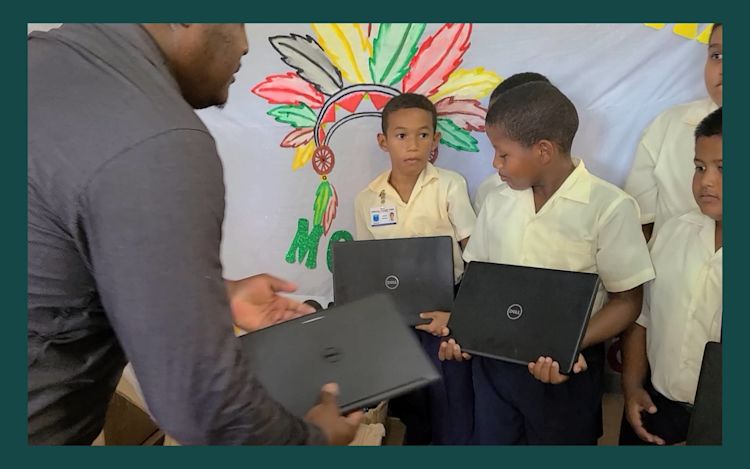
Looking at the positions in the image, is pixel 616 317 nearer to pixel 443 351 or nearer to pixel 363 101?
pixel 443 351

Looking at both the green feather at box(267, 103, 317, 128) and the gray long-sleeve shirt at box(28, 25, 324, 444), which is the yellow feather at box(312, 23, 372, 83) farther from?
the gray long-sleeve shirt at box(28, 25, 324, 444)

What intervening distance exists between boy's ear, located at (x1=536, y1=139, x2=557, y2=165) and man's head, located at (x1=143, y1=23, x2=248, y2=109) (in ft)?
1.59

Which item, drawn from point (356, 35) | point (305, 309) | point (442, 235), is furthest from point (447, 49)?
point (305, 309)

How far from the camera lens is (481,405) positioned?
910 mm

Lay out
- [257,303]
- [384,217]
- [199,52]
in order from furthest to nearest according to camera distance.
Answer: [384,217] → [257,303] → [199,52]

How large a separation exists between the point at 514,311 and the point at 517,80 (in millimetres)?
367

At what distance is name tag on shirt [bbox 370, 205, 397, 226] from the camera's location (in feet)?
3.12

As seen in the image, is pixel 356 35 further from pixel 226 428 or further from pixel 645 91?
pixel 226 428

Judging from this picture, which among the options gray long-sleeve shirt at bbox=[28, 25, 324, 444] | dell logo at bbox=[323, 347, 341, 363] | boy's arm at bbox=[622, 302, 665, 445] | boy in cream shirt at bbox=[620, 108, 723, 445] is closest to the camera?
gray long-sleeve shirt at bbox=[28, 25, 324, 444]

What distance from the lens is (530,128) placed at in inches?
32.7

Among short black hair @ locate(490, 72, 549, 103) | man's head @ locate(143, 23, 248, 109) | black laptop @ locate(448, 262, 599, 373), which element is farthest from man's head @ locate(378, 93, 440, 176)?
man's head @ locate(143, 23, 248, 109)

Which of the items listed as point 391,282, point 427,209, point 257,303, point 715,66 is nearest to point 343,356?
point 257,303

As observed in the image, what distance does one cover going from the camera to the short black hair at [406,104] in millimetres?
936

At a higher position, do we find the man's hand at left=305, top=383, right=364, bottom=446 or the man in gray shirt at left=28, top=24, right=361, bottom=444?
the man in gray shirt at left=28, top=24, right=361, bottom=444
